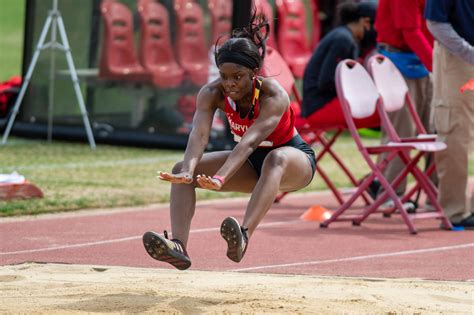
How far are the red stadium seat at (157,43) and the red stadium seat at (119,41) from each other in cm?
21

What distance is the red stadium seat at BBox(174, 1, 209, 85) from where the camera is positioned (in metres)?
16.3

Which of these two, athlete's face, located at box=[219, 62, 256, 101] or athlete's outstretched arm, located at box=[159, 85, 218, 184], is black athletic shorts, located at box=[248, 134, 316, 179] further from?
athlete's face, located at box=[219, 62, 256, 101]

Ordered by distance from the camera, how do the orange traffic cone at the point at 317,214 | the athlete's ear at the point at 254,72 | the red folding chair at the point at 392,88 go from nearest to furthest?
the athlete's ear at the point at 254,72 < the red folding chair at the point at 392,88 < the orange traffic cone at the point at 317,214

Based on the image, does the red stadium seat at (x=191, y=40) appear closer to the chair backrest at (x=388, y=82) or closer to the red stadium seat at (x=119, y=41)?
the red stadium seat at (x=119, y=41)

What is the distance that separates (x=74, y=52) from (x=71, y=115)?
882mm

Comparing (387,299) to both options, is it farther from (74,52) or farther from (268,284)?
(74,52)

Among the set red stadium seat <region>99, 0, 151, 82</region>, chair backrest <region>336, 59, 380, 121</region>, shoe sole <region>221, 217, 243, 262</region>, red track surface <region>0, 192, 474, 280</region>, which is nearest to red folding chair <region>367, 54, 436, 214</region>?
chair backrest <region>336, 59, 380, 121</region>

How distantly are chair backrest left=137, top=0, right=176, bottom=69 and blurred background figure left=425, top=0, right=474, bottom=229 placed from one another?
6506 millimetres

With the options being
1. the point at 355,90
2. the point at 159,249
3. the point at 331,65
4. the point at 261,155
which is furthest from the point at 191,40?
the point at 159,249

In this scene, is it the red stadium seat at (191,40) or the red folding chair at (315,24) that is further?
the red folding chair at (315,24)

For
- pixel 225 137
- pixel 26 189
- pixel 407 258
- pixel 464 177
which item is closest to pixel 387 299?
pixel 407 258

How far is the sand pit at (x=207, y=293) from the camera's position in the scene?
22.1 feet

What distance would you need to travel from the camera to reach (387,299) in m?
7.12

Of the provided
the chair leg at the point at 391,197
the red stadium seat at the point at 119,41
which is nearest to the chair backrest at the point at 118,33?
the red stadium seat at the point at 119,41
